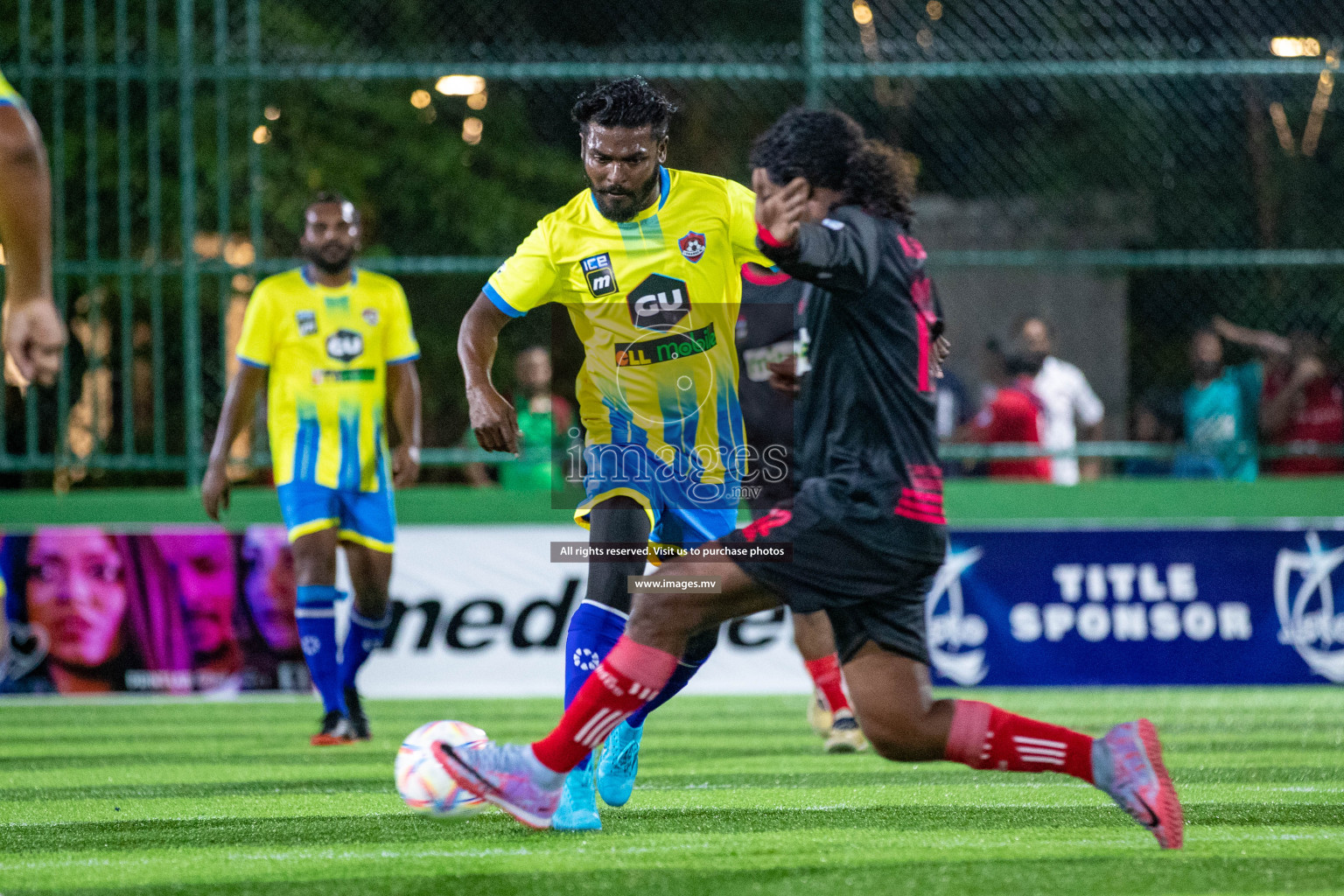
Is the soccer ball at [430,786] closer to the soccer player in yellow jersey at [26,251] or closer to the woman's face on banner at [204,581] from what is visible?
the soccer player in yellow jersey at [26,251]

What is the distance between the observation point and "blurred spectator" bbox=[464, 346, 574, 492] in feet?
36.0

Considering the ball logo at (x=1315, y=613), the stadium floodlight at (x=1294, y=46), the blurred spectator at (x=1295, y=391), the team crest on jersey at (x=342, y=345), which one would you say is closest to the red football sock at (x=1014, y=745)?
the team crest on jersey at (x=342, y=345)

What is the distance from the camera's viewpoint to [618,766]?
5.02m

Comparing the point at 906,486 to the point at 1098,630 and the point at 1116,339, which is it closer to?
the point at 1098,630

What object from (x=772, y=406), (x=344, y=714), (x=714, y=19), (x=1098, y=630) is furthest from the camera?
(x=714, y=19)

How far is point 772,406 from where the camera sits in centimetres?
714

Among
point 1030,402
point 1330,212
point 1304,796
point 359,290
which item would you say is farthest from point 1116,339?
point 1304,796

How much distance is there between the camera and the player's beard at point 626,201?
490cm

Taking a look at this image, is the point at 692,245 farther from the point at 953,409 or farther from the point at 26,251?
the point at 953,409

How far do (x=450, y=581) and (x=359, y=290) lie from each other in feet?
9.53

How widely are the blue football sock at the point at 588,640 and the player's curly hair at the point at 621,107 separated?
1400 mm

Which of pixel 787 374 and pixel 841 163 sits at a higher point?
pixel 841 163

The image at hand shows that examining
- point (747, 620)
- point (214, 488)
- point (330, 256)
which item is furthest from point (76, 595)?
point (747, 620)

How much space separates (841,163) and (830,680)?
328cm
